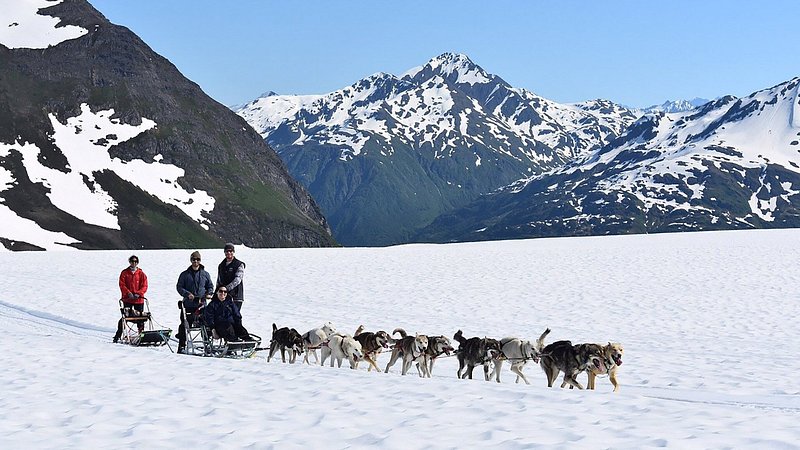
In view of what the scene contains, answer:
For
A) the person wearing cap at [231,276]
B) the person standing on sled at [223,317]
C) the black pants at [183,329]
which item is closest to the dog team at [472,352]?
the person standing on sled at [223,317]

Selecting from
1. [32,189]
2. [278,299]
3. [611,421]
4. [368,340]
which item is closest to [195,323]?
[368,340]

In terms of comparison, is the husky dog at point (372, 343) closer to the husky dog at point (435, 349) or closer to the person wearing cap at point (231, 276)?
the husky dog at point (435, 349)

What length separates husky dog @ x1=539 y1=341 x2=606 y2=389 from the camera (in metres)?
15.3

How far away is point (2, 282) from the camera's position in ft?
138

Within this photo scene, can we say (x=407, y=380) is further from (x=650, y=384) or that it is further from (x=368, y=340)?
(x=650, y=384)

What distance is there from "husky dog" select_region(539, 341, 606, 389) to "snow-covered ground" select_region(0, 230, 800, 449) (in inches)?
38.5

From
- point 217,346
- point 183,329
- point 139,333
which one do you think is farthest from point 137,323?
point 217,346

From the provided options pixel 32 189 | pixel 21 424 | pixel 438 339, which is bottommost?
pixel 21 424

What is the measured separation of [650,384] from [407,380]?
6186 mm

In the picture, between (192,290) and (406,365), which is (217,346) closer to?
(192,290)

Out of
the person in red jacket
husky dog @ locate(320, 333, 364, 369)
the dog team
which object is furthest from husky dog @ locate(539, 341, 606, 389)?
the person in red jacket

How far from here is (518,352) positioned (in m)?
16.8

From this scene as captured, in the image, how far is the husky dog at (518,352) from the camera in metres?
16.6

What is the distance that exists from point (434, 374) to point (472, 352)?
2.61 metres
